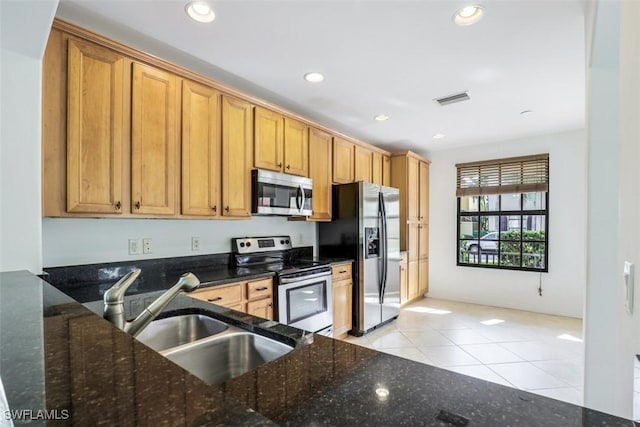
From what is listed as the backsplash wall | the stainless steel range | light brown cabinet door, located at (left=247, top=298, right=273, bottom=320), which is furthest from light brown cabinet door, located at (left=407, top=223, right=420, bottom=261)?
light brown cabinet door, located at (left=247, top=298, right=273, bottom=320)

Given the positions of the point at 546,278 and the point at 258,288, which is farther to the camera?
the point at 546,278

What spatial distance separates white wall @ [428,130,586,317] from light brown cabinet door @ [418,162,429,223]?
A: 0.33 ft

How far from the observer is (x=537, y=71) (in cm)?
260

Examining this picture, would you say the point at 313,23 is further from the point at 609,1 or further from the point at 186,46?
the point at 609,1

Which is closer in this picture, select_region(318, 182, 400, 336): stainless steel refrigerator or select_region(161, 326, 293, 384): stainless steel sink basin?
select_region(161, 326, 293, 384): stainless steel sink basin

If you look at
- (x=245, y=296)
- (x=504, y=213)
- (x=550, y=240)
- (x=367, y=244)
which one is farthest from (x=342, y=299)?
(x=550, y=240)

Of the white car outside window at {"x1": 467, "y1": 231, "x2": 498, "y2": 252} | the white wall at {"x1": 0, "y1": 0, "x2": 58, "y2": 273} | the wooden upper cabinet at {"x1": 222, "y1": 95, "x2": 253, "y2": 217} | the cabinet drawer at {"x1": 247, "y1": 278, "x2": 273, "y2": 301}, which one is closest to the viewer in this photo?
the white wall at {"x1": 0, "y1": 0, "x2": 58, "y2": 273}

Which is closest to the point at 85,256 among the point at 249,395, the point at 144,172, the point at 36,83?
the point at 144,172

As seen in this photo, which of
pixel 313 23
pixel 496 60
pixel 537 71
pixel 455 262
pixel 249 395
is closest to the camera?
pixel 249 395

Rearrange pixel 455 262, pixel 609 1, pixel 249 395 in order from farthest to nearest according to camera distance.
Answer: pixel 455 262
pixel 609 1
pixel 249 395

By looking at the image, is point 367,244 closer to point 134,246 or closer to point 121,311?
point 134,246

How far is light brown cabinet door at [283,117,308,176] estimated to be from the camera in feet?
10.5

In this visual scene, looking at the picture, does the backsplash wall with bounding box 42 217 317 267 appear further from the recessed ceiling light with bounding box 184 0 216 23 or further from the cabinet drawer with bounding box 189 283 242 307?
the recessed ceiling light with bounding box 184 0 216 23

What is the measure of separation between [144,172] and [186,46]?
0.95 m
